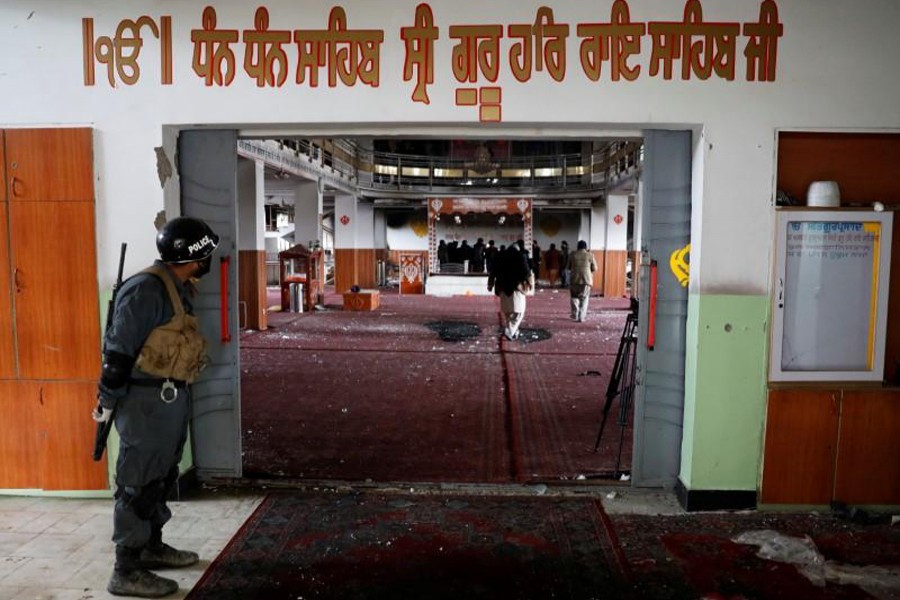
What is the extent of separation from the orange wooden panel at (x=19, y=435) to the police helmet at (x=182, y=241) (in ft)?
5.24

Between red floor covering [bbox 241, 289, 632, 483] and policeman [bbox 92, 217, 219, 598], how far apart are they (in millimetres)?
1357

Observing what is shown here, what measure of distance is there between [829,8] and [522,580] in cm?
340

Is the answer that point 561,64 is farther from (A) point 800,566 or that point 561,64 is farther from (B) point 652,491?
(A) point 800,566

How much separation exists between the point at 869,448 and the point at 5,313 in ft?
16.8

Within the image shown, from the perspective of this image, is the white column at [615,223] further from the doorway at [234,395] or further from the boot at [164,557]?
the boot at [164,557]

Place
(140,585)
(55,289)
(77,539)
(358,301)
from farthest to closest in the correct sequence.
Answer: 1. (358,301)
2. (55,289)
3. (77,539)
4. (140,585)

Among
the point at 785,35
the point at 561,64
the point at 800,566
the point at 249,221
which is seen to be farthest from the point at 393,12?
the point at 249,221

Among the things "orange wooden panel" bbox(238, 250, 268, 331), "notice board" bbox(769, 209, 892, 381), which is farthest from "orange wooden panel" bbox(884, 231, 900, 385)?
"orange wooden panel" bbox(238, 250, 268, 331)

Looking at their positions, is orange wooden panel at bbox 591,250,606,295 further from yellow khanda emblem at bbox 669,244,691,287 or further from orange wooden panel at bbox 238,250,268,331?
yellow khanda emblem at bbox 669,244,691,287

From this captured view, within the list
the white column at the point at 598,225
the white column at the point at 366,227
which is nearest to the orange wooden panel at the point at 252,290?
the white column at the point at 366,227

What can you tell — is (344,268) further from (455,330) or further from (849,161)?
(849,161)

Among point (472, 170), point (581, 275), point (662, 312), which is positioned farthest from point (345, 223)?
point (662, 312)

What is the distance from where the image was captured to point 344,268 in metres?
19.0

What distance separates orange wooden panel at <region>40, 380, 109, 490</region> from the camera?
3527 mm
